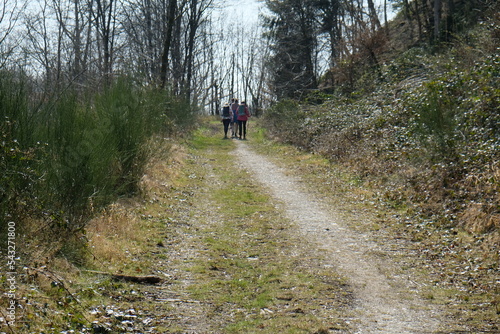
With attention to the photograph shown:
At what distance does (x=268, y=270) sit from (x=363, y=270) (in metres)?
1.17

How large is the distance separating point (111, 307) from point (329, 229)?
4203 millimetres

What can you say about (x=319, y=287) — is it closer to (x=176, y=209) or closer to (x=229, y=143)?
(x=176, y=209)

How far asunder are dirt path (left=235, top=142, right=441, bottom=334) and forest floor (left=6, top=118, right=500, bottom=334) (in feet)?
0.05

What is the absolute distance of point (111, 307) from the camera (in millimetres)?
4770

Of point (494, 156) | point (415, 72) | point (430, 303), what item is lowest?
point (430, 303)

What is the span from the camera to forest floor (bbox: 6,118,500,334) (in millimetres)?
4660

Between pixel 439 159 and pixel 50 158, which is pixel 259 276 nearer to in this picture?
pixel 50 158

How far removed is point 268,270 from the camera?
6129 mm

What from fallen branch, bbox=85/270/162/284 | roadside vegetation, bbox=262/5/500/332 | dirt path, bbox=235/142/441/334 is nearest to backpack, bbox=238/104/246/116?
roadside vegetation, bbox=262/5/500/332

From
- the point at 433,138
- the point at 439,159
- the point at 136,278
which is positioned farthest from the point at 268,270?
the point at 433,138

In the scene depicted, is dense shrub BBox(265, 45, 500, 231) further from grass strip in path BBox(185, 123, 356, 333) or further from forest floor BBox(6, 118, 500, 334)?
grass strip in path BBox(185, 123, 356, 333)

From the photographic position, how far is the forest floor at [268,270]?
4.66m

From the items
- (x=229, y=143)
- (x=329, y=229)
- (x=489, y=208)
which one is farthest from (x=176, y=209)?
(x=229, y=143)

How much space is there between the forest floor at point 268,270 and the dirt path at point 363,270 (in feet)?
0.05
